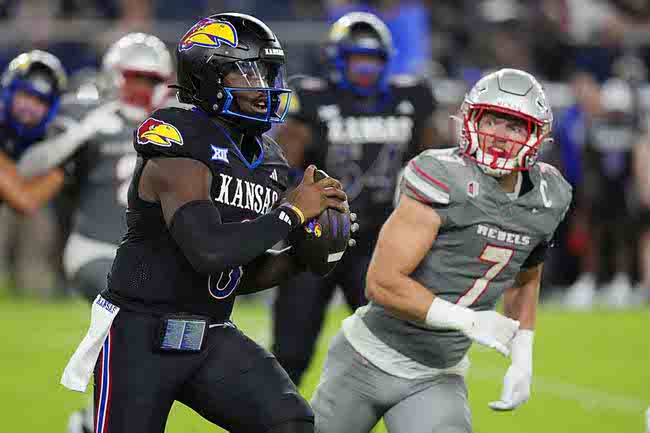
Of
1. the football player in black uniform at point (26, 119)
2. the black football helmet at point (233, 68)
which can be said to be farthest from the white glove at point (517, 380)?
the football player in black uniform at point (26, 119)

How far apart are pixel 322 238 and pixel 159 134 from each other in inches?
21.6

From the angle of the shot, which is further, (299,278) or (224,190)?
(299,278)

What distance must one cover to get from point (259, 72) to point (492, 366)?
4886 millimetres

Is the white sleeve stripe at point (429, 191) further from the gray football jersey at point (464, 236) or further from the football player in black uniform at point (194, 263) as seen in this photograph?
the football player in black uniform at point (194, 263)

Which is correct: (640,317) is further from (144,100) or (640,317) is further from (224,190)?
(224,190)

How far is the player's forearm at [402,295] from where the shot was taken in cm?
359

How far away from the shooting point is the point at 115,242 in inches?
210

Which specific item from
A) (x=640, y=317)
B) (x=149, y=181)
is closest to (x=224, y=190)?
(x=149, y=181)

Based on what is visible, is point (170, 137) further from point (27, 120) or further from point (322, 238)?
point (27, 120)

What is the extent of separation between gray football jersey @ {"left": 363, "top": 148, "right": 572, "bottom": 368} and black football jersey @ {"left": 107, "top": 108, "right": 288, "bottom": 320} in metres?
0.58

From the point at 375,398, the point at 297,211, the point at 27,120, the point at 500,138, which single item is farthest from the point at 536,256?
the point at 27,120

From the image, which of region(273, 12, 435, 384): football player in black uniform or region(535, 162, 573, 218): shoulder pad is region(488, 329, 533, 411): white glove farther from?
region(273, 12, 435, 384): football player in black uniform

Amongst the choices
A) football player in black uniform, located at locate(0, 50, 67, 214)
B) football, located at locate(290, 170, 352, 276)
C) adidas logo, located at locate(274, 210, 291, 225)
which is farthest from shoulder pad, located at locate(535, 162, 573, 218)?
football player in black uniform, located at locate(0, 50, 67, 214)

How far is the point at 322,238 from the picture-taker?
337 centimetres
